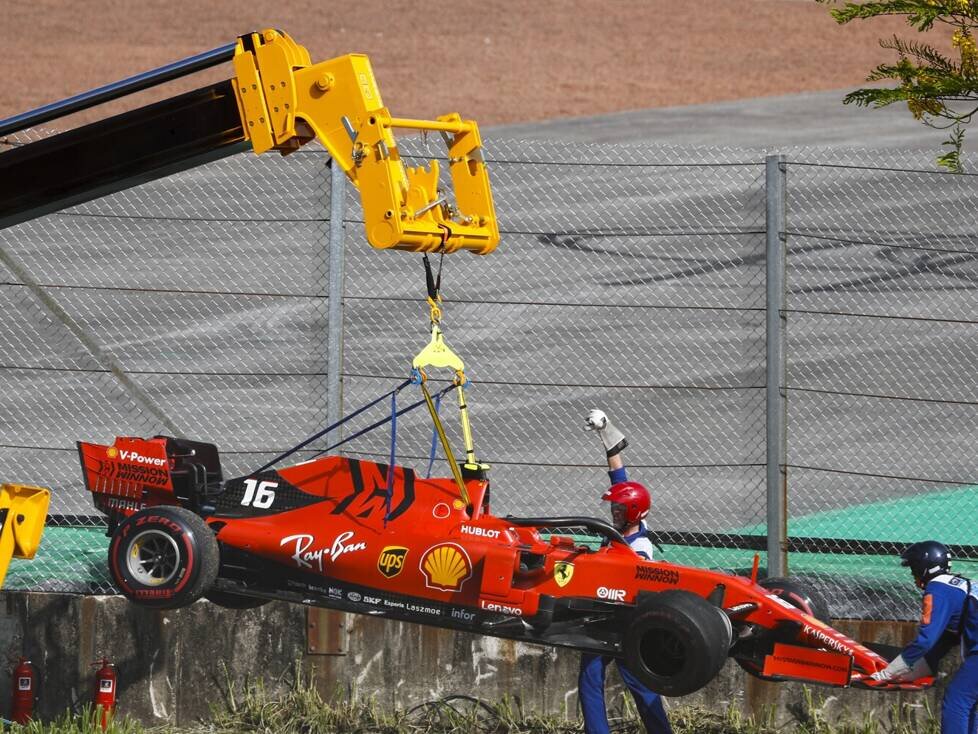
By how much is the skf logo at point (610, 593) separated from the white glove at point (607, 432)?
1062mm

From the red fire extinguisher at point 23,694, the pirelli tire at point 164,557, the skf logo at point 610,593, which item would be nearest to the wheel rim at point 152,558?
the pirelli tire at point 164,557

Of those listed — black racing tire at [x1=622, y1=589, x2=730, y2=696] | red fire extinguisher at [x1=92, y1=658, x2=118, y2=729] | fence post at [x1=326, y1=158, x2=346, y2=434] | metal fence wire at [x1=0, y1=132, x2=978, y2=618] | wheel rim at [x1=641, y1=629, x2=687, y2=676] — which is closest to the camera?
black racing tire at [x1=622, y1=589, x2=730, y2=696]

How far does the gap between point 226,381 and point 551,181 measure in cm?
882

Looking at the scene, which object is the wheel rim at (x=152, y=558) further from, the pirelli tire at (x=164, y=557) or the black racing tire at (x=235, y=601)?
the black racing tire at (x=235, y=601)

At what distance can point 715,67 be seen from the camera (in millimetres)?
35812

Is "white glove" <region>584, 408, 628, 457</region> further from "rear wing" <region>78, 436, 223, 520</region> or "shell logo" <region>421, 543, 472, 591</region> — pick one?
"rear wing" <region>78, 436, 223, 520</region>

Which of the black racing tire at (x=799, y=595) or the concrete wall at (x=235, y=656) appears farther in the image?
the concrete wall at (x=235, y=656)

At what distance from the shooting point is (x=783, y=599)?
8406 millimetres

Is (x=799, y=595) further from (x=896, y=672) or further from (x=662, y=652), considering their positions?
(x=662, y=652)

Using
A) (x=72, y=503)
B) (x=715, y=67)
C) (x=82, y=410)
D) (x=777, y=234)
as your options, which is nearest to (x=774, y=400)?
(x=777, y=234)

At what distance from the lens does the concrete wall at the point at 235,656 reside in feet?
31.8

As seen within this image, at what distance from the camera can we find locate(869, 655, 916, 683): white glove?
7.97m

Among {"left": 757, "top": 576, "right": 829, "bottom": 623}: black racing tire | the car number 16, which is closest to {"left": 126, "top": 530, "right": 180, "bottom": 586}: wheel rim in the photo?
the car number 16

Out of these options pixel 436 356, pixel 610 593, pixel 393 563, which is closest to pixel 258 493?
pixel 393 563
